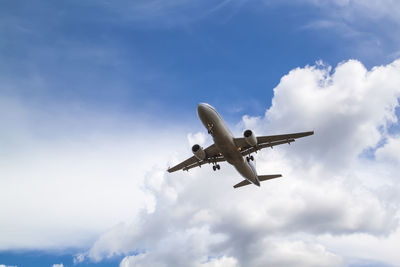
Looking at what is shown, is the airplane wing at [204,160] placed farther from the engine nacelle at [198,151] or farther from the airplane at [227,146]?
the engine nacelle at [198,151]

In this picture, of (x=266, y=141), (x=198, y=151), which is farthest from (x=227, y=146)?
(x=266, y=141)

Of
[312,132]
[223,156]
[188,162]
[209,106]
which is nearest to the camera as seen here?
[209,106]

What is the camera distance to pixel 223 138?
43.8 metres

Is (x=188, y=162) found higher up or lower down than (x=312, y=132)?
higher up

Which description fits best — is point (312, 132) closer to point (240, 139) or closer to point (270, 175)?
point (240, 139)

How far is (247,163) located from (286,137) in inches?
254

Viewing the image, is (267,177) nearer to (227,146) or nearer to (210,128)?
(227,146)

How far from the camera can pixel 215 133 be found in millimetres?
43156

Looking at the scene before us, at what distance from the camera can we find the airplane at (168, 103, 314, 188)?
139ft

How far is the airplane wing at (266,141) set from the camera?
4656 cm

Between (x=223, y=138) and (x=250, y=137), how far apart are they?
3525 millimetres

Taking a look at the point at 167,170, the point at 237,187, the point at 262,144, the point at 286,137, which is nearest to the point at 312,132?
the point at 286,137

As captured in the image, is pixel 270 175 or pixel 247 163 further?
pixel 270 175

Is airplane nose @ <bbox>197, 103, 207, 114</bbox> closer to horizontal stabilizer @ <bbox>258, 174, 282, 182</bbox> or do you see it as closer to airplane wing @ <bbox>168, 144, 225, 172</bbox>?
airplane wing @ <bbox>168, 144, 225, 172</bbox>
